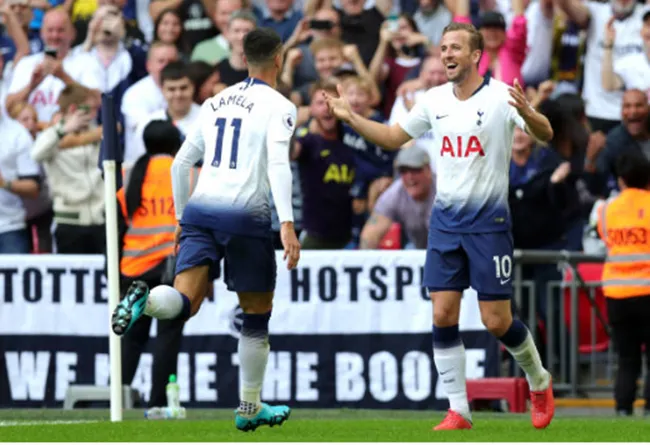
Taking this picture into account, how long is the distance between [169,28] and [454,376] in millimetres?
9222

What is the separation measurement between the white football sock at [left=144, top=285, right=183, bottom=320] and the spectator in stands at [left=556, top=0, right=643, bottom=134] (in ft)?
28.5

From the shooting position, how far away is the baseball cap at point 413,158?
1609cm

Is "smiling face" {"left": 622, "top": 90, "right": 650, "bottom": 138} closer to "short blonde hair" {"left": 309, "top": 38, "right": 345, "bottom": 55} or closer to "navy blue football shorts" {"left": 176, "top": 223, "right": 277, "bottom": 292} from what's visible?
"short blonde hair" {"left": 309, "top": 38, "right": 345, "bottom": 55}

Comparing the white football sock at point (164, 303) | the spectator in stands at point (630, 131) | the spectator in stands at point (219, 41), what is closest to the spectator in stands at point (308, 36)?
the spectator in stands at point (219, 41)

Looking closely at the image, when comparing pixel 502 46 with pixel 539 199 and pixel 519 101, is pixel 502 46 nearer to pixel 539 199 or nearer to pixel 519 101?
pixel 539 199

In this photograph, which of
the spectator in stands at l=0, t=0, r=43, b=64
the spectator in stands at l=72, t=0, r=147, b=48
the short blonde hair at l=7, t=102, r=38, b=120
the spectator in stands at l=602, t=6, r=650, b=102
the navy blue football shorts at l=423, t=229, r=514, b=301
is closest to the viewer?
the navy blue football shorts at l=423, t=229, r=514, b=301

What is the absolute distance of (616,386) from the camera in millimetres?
14508

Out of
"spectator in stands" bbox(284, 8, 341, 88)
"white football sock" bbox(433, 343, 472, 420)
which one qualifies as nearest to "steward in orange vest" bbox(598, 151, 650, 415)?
"white football sock" bbox(433, 343, 472, 420)

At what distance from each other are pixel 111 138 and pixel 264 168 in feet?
5.85

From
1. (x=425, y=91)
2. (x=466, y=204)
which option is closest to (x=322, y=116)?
(x=425, y=91)

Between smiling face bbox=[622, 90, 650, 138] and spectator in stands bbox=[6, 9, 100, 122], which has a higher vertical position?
spectator in stands bbox=[6, 9, 100, 122]

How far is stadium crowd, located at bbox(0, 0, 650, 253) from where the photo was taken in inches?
652

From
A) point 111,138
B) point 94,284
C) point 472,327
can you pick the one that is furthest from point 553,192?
point 111,138

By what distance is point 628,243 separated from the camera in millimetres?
14539
